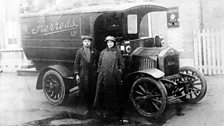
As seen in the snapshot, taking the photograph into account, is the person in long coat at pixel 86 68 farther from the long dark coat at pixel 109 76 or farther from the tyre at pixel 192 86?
the tyre at pixel 192 86

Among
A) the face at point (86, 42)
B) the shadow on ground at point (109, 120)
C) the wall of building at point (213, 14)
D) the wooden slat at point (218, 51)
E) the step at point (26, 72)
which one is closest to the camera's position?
the shadow on ground at point (109, 120)

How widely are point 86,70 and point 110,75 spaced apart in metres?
A: 0.61

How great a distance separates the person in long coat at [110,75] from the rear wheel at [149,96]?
346mm

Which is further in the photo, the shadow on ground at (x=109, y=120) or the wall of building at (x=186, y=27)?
the wall of building at (x=186, y=27)

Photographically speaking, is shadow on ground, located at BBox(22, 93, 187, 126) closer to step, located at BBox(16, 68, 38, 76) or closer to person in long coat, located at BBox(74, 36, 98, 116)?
person in long coat, located at BBox(74, 36, 98, 116)

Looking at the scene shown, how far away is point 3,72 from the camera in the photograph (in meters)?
13.4

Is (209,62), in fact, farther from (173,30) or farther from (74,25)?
(74,25)

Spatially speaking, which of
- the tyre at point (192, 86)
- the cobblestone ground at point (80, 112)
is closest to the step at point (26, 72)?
the cobblestone ground at point (80, 112)

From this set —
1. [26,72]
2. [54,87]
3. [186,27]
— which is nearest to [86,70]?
[54,87]

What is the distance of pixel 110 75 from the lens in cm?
600

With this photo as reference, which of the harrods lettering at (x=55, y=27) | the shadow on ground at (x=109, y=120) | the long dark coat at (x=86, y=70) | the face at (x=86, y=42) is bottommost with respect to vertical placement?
the shadow on ground at (x=109, y=120)

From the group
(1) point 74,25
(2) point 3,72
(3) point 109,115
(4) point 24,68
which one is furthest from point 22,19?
(2) point 3,72

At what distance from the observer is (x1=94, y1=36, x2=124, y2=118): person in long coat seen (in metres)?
6.00

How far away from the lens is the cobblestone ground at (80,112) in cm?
568
